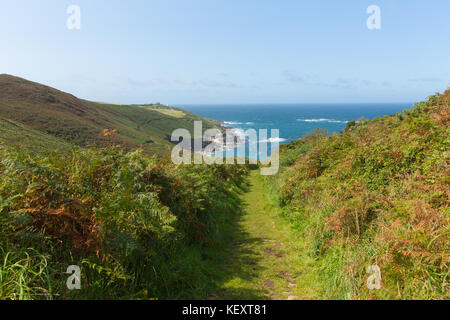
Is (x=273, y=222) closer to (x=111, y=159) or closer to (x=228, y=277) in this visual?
(x=228, y=277)

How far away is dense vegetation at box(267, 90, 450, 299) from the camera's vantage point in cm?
358

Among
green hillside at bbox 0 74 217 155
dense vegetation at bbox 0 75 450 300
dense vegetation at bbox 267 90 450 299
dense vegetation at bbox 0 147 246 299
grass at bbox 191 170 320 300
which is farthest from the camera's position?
green hillside at bbox 0 74 217 155

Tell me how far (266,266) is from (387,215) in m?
2.76

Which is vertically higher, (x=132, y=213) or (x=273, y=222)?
(x=132, y=213)

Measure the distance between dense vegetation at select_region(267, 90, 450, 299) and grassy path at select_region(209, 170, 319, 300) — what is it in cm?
38

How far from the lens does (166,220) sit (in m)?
5.13

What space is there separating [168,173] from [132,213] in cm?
278

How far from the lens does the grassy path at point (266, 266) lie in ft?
15.5

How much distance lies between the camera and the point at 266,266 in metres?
6.01
